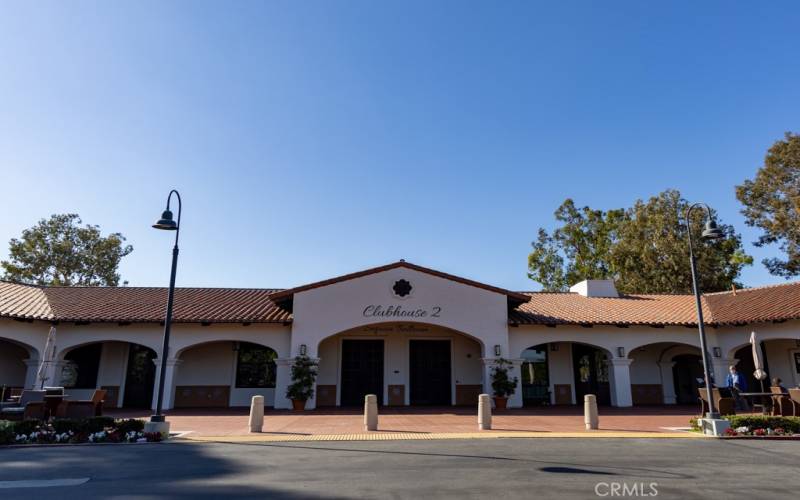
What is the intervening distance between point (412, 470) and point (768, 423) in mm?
9394

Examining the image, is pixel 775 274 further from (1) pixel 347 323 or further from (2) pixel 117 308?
(2) pixel 117 308

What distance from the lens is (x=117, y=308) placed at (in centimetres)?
Answer: 1959

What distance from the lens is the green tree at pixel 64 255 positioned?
1524 inches

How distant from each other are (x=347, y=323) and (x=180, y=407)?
758 cm

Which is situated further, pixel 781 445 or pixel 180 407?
pixel 180 407

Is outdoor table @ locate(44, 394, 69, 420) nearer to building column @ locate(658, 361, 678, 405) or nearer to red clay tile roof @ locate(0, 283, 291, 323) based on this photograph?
red clay tile roof @ locate(0, 283, 291, 323)

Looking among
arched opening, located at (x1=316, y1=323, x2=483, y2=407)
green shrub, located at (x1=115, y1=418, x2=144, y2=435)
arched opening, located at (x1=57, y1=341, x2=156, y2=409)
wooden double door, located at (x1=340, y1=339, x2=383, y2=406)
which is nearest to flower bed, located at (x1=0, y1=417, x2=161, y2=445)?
green shrub, located at (x1=115, y1=418, x2=144, y2=435)

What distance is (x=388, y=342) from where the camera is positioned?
20.8 metres

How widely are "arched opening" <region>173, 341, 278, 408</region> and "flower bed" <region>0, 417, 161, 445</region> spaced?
329 inches

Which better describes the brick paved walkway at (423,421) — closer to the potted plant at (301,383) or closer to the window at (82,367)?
the potted plant at (301,383)

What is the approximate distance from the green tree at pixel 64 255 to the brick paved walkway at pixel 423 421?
28093 millimetres

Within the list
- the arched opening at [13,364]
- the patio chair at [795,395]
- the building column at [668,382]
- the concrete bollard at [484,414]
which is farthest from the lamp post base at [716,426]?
the arched opening at [13,364]

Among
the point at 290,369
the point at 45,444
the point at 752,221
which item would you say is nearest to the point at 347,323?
the point at 290,369

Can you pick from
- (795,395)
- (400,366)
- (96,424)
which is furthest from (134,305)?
(795,395)
